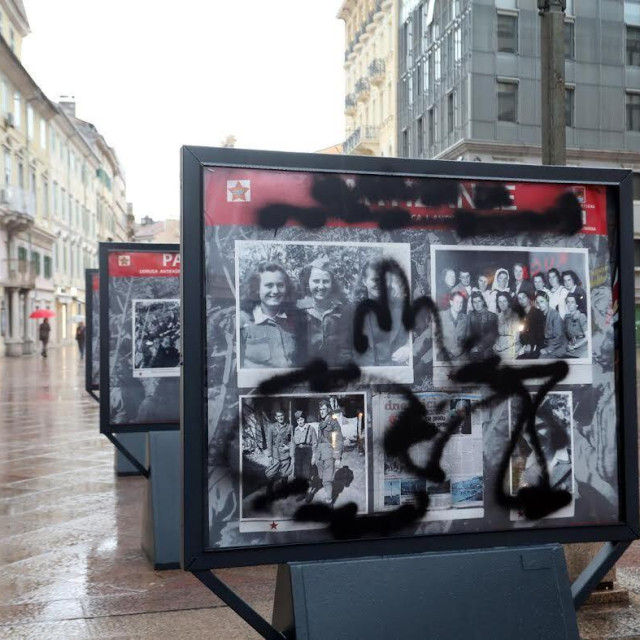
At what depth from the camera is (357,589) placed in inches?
98.4

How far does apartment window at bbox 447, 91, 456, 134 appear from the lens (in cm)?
3747

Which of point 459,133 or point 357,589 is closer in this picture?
point 357,589

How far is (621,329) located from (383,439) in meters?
0.84

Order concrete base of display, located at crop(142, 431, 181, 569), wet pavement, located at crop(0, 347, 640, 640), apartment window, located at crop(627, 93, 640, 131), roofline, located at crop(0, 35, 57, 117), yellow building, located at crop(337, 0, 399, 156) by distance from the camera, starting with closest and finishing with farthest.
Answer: wet pavement, located at crop(0, 347, 640, 640), concrete base of display, located at crop(142, 431, 181, 569), apartment window, located at crop(627, 93, 640, 131), roofline, located at crop(0, 35, 57, 117), yellow building, located at crop(337, 0, 399, 156)

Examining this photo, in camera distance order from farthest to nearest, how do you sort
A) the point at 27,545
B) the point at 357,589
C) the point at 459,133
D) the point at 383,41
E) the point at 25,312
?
1. the point at 383,41
2. the point at 25,312
3. the point at 459,133
4. the point at 27,545
5. the point at 357,589

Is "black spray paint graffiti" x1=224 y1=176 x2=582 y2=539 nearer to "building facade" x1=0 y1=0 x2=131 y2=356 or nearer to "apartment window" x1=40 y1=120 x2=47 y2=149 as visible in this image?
"building facade" x1=0 y1=0 x2=131 y2=356

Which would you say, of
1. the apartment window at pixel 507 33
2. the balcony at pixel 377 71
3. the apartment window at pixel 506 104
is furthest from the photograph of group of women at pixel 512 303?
the balcony at pixel 377 71

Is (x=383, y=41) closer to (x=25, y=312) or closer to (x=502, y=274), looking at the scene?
(x=25, y=312)

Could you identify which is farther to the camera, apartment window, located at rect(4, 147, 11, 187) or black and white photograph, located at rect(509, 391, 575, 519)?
apartment window, located at rect(4, 147, 11, 187)

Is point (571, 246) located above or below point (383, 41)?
below

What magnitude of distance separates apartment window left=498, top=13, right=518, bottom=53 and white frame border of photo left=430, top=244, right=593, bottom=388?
35.2m

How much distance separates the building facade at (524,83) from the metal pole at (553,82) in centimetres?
3078

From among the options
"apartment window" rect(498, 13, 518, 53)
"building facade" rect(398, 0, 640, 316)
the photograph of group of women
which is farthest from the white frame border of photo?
"apartment window" rect(498, 13, 518, 53)

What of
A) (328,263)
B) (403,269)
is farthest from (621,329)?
(328,263)
